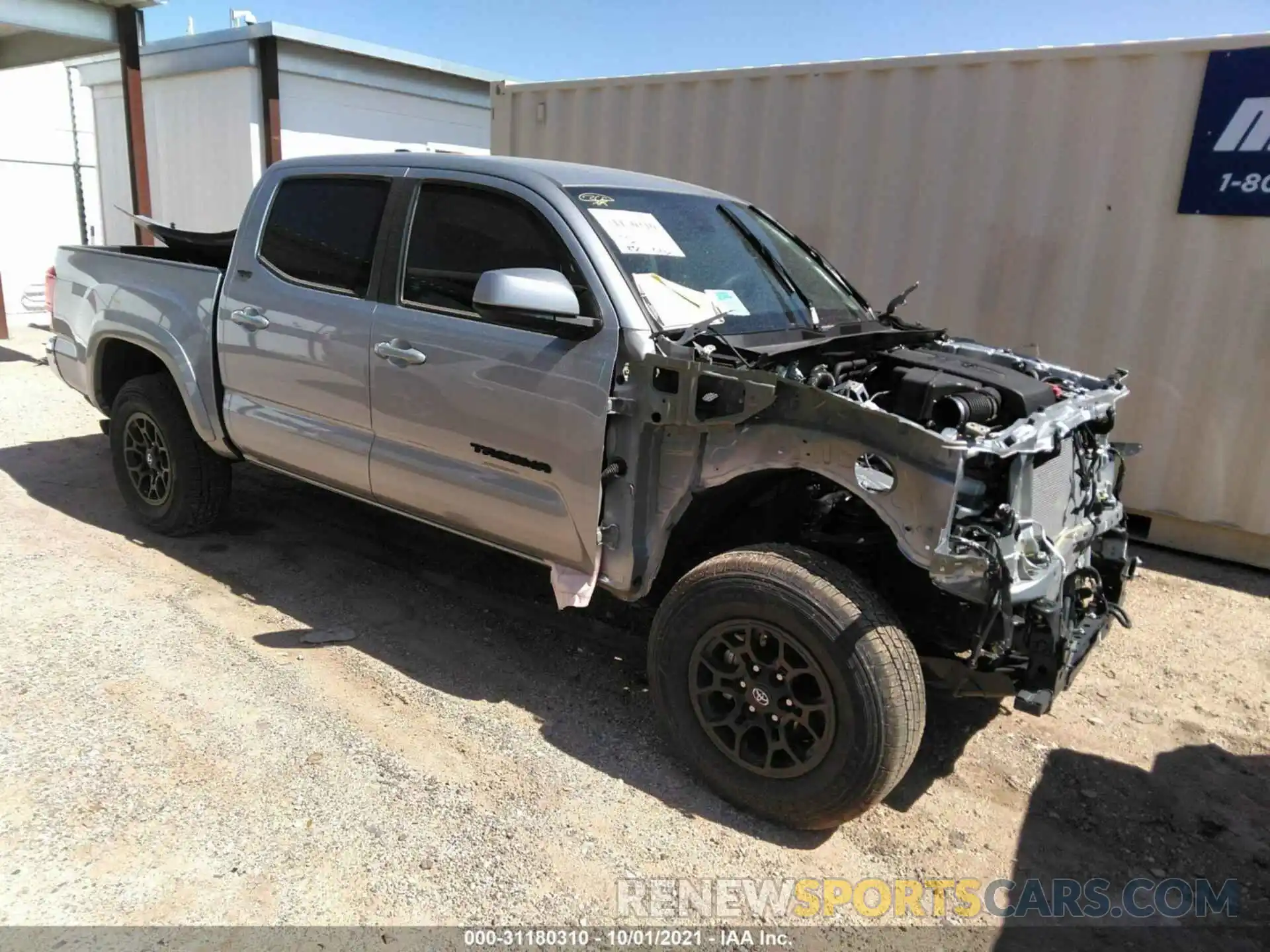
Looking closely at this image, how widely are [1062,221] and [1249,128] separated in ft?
3.39

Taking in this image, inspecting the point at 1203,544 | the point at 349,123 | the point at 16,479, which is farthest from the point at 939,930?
the point at 349,123

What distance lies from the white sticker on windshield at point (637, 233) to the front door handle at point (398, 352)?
2.91 feet

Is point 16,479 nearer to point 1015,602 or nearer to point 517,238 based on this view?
point 517,238

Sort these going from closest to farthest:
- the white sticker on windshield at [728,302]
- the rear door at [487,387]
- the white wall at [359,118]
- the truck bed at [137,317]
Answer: the rear door at [487,387] < the white sticker on windshield at [728,302] < the truck bed at [137,317] < the white wall at [359,118]

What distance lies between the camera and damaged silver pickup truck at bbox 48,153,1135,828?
9.14 ft

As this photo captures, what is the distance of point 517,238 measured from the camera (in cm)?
350

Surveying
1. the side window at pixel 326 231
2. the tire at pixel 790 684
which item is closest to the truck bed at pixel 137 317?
the side window at pixel 326 231

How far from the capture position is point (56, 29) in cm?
925

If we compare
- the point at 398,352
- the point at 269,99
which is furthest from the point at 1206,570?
the point at 269,99

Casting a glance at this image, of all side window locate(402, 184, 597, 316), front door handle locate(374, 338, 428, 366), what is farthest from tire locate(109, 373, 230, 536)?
side window locate(402, 184, 597, 316)

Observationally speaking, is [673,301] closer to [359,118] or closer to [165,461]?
[165,461]

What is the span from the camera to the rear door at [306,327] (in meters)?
3.93

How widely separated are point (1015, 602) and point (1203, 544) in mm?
3849

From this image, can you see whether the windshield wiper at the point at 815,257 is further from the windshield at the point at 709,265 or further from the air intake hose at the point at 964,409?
the air intake hose at the point at 964,409
